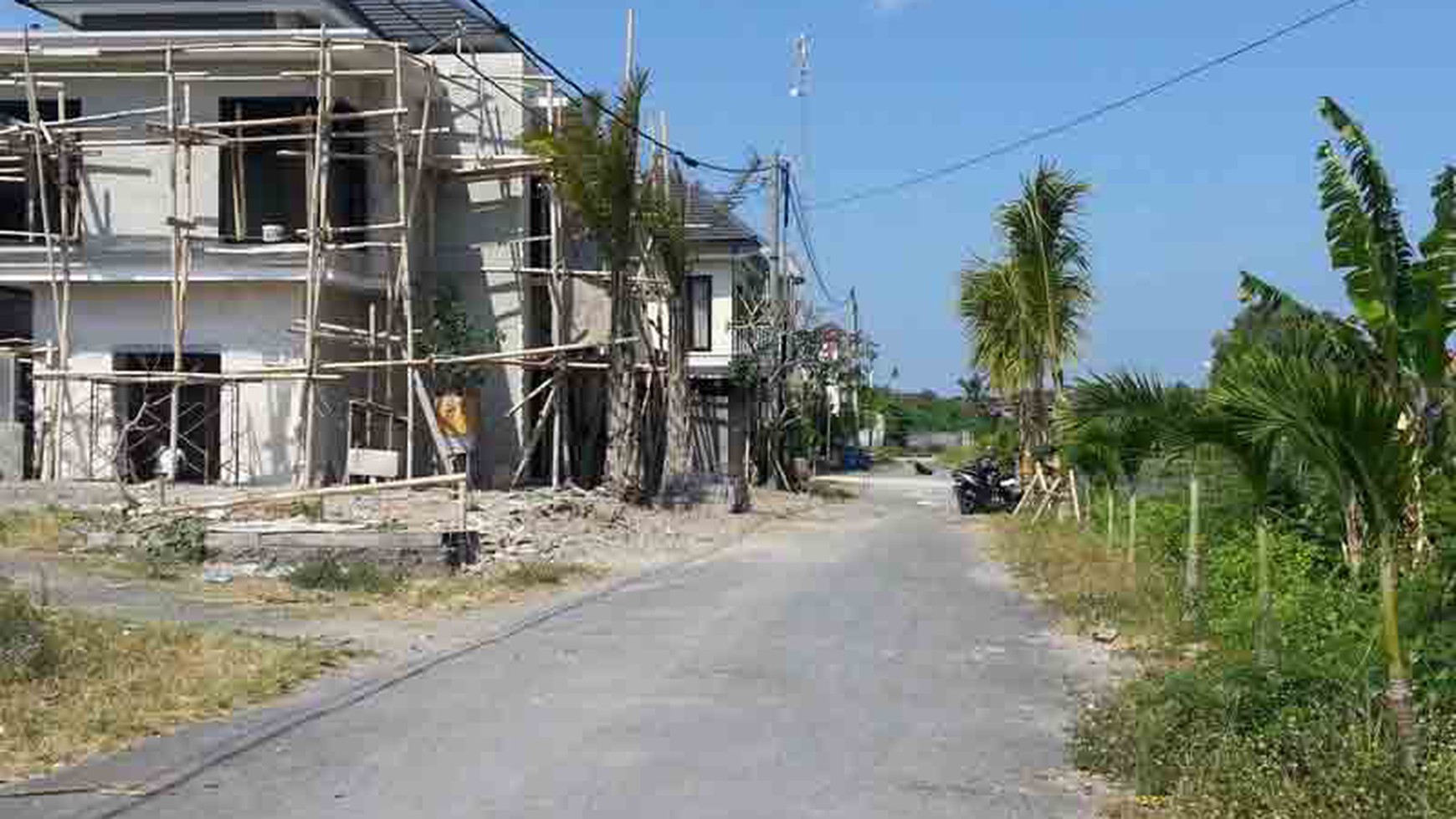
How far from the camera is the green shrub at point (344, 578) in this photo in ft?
54.7

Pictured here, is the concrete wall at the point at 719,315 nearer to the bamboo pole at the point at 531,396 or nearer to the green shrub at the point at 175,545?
the bamboo pole at the point at 531,396

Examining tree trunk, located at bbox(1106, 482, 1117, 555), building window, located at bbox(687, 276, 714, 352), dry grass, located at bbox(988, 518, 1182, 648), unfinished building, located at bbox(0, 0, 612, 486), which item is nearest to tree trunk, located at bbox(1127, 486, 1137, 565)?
dry grass, located at bbox(988, 518, 1182, 648)

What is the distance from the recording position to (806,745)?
930cm

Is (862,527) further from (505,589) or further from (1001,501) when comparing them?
(505,589)

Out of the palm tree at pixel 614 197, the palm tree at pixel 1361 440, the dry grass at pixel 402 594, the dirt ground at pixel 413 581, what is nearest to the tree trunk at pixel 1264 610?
the palm tree at pixel 1361 440

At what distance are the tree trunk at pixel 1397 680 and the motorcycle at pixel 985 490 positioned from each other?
27.2 meters

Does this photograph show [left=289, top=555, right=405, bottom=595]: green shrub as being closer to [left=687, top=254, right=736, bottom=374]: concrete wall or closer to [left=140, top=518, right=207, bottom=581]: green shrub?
[left=140, top=518, right=207, bottom=581]: green shrub

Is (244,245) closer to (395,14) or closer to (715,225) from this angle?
(395,14)

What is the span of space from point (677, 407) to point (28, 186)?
426 inches

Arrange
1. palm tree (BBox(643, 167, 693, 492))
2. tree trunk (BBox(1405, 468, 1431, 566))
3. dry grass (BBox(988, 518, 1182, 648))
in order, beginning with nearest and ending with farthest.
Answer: tree trunk (BBox(1405, 468, 1431, 566)) < dry grass (BBox(988, 518, 1182, 648)) < palm tree (BBox(643, 167, 693, 492))

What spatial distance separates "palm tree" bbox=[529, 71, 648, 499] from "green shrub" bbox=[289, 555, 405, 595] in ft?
29.1

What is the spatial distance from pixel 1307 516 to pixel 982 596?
13.1ft

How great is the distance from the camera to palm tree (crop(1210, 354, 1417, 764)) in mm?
7598

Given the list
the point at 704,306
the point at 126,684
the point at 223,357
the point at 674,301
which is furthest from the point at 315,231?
the point at 704,306
